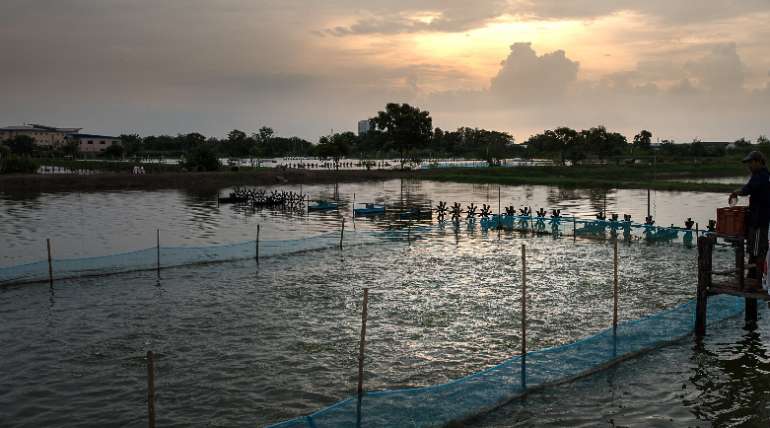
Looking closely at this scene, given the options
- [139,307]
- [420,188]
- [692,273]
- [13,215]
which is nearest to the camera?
[139,307]

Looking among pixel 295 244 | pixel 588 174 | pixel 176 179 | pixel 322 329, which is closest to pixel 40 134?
pixel 176 179

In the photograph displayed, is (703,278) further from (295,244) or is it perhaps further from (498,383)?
(295,244)

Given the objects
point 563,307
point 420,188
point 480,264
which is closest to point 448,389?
point 563,307

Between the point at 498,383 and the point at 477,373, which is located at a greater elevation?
the point at 477,373

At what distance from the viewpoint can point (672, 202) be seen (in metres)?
56.8

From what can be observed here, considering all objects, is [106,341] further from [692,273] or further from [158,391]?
[692,273]

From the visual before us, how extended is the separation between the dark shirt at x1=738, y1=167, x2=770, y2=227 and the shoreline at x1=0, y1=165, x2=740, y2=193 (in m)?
43.7

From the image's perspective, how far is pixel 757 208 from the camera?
13.3 m

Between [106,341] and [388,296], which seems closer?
[106,341]

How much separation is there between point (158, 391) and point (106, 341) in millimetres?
4216

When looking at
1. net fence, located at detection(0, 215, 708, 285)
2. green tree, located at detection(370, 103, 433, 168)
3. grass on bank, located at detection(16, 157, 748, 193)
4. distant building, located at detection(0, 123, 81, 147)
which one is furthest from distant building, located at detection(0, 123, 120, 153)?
net fence, located at detection(0, 215, 708, 285)

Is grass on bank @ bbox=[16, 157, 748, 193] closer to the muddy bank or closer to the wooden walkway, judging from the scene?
the muddy bank

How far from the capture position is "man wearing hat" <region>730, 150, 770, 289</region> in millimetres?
13172

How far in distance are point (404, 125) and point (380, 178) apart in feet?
63.5
